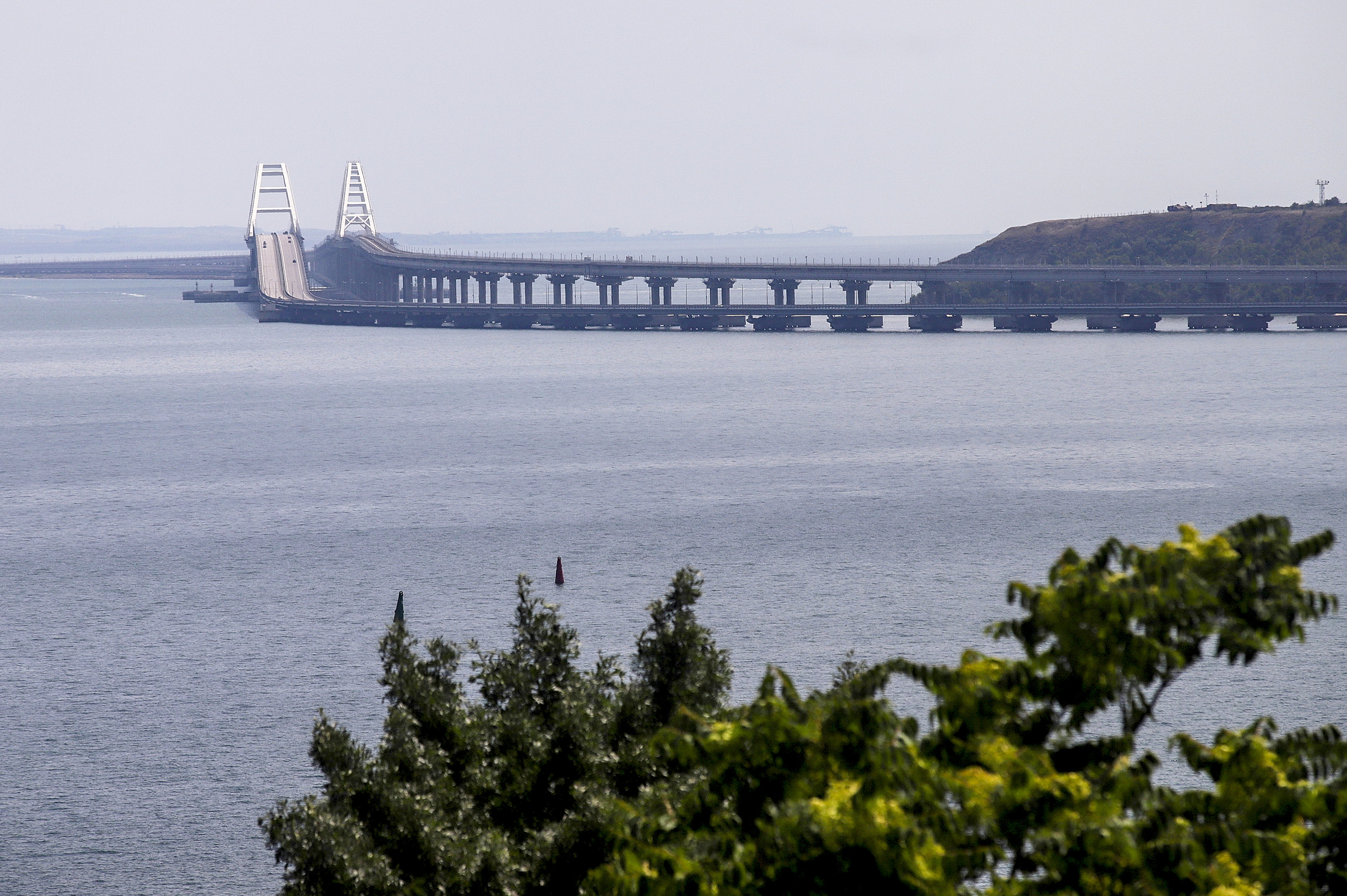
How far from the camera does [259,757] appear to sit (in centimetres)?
3422

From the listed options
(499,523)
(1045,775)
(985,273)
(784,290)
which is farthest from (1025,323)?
(1045,775)

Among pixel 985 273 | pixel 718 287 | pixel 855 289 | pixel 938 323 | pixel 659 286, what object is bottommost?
pixel 938 323

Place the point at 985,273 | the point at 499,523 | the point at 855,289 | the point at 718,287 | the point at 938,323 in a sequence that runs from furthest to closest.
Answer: the point at 718,287 < the point at 855,289 < the point at 985,273 < the point at 938,323 < the point at 499,523

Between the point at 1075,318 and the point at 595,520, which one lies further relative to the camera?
the point at 1075,318

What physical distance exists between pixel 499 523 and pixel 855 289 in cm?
13305

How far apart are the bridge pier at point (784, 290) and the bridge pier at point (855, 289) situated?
664 centimetres

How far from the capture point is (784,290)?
194 m

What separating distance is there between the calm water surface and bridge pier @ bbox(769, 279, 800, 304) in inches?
2043

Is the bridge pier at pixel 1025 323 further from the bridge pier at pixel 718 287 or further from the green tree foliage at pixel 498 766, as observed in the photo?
the green tree foliage at pixel 498 766

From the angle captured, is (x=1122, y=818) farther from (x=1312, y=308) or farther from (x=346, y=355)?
(x=1312, y=308)

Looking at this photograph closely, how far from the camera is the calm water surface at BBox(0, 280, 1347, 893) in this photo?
3531cm

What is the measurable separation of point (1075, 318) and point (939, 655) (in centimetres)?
16642

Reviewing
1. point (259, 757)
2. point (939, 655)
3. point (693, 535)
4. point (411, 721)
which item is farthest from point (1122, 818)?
point (693, 535)

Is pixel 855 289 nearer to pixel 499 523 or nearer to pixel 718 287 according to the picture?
pixel 718 287
